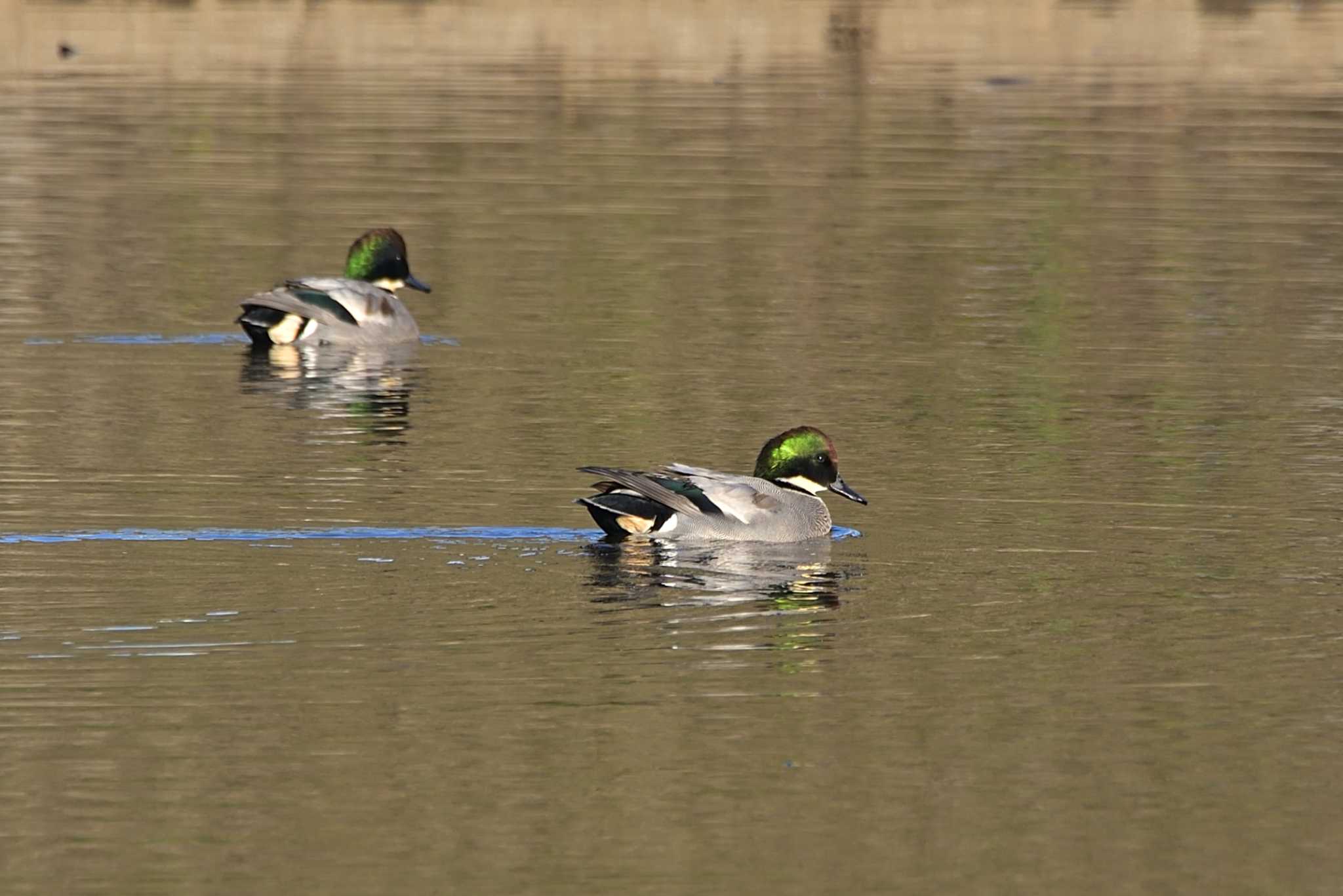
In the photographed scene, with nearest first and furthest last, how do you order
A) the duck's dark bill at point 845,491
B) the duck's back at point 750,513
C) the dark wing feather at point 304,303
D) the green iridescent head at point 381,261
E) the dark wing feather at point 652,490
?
the dark wing feather at point 652,490 < the duck's back at point 750,513 < the duck's dark bill at point 845,491 < the dark wing feather at point 304,303 < the green iridescent head at point 381,261

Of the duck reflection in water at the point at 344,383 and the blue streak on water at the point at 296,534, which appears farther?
the duck reflection in water at the point at 344,383

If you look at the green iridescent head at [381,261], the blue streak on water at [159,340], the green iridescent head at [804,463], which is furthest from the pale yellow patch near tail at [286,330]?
the green iridescent head at [804,463]

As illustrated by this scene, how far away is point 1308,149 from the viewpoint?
122 ft

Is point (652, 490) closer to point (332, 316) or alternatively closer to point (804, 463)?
point (804, 463)

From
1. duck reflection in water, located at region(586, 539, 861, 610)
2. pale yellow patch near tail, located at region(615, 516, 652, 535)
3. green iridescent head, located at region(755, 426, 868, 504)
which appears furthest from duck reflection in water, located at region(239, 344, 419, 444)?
duck reflection in water, located at region(586, 539, 861, 610)

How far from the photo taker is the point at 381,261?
73.9 ft

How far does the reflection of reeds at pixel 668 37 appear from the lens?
5294 centimetres

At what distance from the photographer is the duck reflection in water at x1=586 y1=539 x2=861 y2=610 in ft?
39.5

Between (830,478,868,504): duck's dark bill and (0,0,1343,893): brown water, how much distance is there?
268mm

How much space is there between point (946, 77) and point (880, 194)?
1802 centimetres

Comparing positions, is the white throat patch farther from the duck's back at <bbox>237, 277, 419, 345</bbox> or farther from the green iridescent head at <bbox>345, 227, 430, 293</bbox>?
the green iridescent head at <bbox>345, 227, 430, 293</bbox>

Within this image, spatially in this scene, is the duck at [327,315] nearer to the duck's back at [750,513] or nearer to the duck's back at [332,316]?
the duck's back at [332,316]

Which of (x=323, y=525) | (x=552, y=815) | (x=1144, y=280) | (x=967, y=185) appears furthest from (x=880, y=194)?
(x=552, y=815)

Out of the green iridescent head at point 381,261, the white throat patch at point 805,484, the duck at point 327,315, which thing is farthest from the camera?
the green iridescent head at point 381,261
